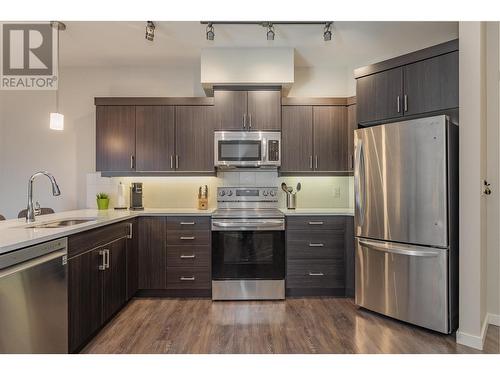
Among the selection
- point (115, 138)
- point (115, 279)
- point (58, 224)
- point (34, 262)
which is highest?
point (115, 138)

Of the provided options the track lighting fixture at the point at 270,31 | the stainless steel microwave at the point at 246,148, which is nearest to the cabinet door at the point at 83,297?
the stainless steel microwave at the point at 246,148

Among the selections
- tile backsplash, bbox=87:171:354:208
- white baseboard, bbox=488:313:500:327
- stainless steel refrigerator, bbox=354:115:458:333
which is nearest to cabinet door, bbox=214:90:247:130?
tile backsplash, bbox=87:171:354:208

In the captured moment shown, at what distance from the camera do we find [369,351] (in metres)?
2.05

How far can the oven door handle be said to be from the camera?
2.99 m

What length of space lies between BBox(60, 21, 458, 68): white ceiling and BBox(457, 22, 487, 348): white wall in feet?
2.93

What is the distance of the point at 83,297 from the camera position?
1989mm

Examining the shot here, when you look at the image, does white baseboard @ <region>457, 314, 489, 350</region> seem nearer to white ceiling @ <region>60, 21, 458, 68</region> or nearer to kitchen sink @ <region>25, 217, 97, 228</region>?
white ceiling @ <region>60, 21, 458, 68</region>

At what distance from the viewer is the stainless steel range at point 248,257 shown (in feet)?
9.78

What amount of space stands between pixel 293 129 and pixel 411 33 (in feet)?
4.87

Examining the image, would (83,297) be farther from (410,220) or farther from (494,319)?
(494,319)

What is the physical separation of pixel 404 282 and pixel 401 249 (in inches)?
10.5

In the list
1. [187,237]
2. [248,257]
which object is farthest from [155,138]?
[248,257]

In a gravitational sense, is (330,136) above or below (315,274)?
above
